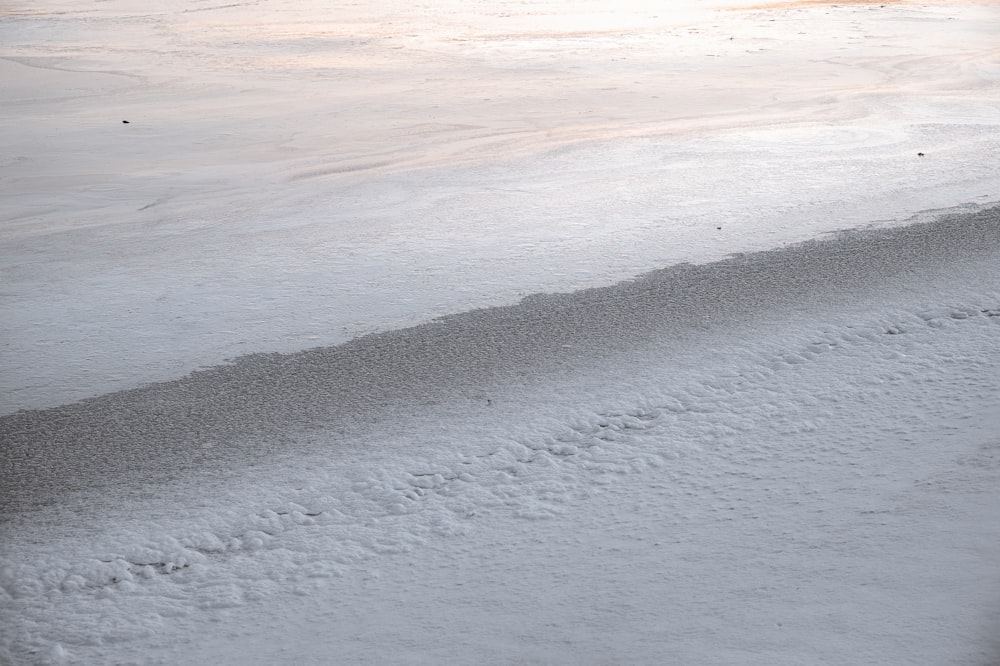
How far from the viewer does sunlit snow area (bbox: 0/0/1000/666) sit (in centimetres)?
269

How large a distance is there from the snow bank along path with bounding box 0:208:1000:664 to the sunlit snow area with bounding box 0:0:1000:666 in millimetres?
11

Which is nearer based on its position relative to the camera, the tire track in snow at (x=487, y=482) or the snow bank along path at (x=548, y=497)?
the snow bank along path at (x=548, y=497)

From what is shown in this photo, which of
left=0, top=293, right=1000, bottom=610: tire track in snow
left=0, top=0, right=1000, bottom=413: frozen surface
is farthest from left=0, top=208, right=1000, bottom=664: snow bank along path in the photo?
left=0, top=0, right=1000, bottom=413: frozen surface

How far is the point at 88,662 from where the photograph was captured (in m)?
2.53

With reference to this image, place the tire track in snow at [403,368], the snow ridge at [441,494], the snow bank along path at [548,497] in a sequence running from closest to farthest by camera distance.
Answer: the snow bank along path at [548,497]
the snow ridge at [441,494]
the tire track in snow at [403,368]

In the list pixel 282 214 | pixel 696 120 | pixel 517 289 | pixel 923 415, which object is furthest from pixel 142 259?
pixel 696 120

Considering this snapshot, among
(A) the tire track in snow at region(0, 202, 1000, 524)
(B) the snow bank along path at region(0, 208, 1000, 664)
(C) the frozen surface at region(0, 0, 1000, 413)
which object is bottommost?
(B) the snow bank along path at region(0, 208, 1000, 664)

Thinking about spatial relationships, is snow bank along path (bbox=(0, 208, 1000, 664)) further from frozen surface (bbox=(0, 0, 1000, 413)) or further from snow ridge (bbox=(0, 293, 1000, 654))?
frozen surface (bbox=(0, 0, 1000, 413))

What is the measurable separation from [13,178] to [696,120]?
5.11m

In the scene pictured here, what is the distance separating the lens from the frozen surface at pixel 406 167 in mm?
4840

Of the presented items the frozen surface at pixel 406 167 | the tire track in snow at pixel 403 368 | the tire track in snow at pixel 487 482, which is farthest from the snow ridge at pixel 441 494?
the frozen surface at pixel 406 167

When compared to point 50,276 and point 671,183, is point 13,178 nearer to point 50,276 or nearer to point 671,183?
point 50,276

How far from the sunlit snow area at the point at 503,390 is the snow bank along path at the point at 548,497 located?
11 mm

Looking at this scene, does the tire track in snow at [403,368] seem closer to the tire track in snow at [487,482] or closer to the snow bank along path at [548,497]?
the snow bank along path at [548,497]
